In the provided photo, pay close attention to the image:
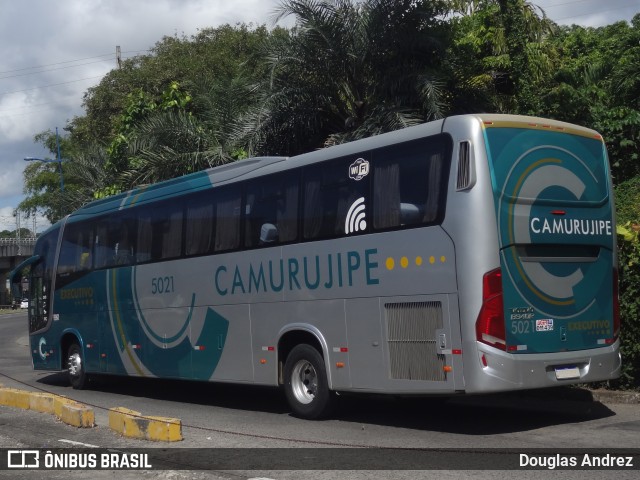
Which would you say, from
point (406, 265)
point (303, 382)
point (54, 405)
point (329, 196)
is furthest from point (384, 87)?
point (54, 405)

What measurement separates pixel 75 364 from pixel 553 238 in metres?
11.8

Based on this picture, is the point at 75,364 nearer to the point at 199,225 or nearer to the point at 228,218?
the point at 199,225

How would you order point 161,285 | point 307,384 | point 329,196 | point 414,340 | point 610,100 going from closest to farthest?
1. point 414,340
2. point 329,196
3. point 307,384
4. point 161,285
5. point 610,100

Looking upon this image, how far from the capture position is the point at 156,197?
1530 centimetres

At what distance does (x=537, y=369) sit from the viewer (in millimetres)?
9578

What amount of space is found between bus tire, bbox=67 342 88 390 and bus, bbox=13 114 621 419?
4.16 metres

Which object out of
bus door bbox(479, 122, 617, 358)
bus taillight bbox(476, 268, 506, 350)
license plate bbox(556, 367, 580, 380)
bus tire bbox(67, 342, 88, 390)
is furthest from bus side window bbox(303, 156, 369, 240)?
bus tire bbox(67, 342, 88, 390)

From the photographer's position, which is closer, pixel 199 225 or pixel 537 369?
pixel 537 369

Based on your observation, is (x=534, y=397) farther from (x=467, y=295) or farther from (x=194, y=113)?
(x=194, y=113)

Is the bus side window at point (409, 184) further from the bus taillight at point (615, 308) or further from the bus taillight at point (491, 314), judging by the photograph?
the bus taillight at point (615, 308)

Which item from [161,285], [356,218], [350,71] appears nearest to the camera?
[356,218]

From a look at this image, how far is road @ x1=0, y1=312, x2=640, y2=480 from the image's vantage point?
873cm

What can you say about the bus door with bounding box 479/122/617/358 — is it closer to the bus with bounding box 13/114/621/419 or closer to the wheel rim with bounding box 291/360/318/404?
the bus with bounding box 13/114/621/419

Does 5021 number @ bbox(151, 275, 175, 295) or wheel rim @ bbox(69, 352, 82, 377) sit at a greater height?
5021 number @ bbox(151, 275, 175, 295)
